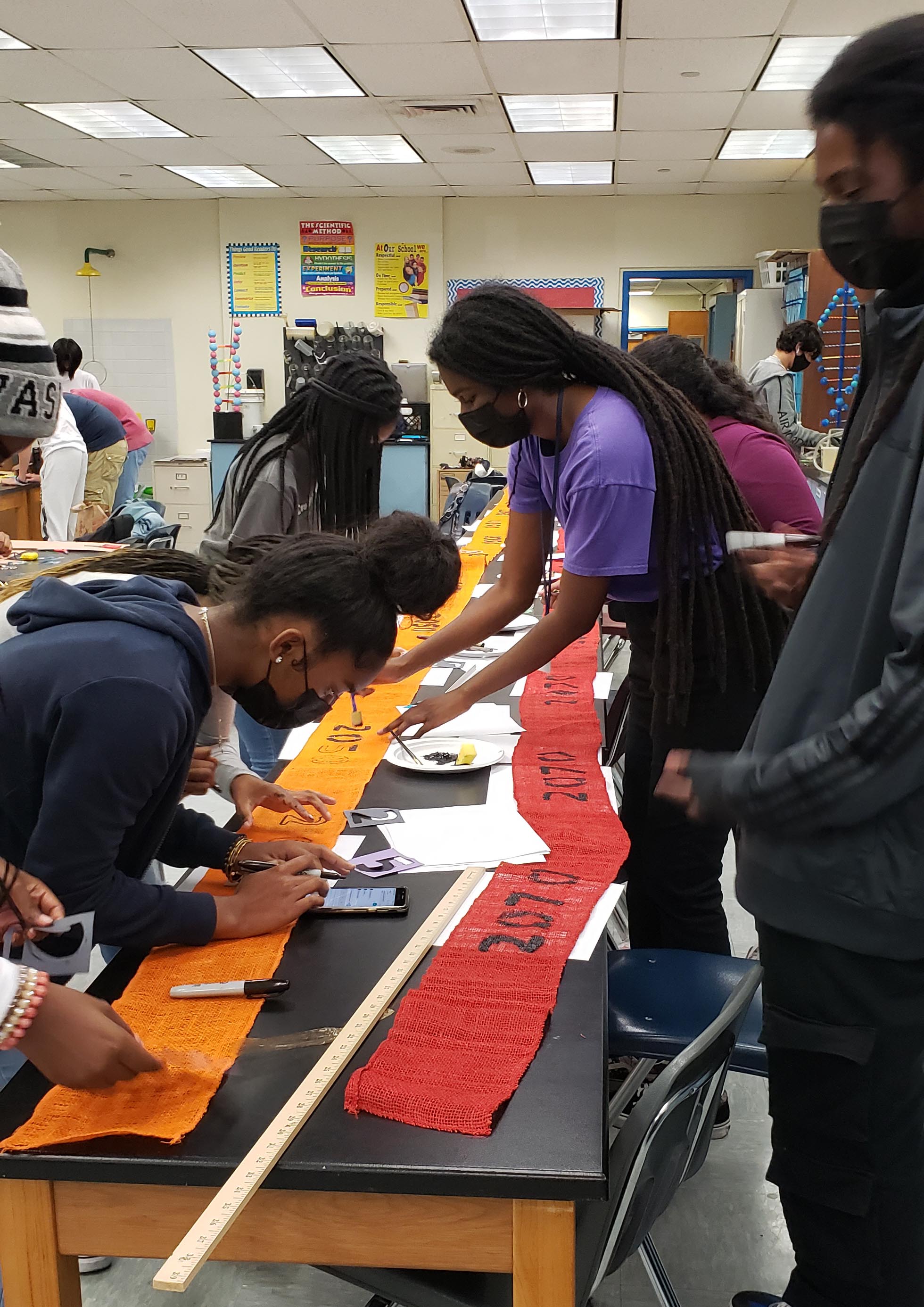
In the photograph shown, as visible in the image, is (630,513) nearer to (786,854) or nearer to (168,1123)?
(786,854)

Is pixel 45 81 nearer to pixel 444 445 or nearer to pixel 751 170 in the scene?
pixel 444 445

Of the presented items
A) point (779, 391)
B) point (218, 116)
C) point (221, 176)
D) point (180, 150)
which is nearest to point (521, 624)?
point (779, 391)

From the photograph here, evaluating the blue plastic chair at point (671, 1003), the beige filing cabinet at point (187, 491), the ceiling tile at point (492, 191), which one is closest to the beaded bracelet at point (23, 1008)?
the blue plastic chair at point (671, 1003)

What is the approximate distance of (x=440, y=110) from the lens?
638 centimetres

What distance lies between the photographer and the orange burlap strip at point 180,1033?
972mm


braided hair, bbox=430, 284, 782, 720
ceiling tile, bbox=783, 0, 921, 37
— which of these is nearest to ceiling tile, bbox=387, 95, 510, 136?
ceiling tile, bbox=783, 0, 921, 37

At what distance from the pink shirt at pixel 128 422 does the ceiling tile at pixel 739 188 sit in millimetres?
4878

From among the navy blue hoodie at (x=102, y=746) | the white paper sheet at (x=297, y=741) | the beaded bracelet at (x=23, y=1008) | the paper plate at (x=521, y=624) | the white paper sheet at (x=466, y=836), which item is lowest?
the white paper sheet at (x=297, y=741)

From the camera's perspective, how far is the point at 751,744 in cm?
110

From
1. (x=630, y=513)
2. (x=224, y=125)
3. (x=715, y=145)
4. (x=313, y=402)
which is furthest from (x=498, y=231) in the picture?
(x=630, y=513)

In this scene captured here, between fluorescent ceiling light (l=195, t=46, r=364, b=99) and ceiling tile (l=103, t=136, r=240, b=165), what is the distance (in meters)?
1.12

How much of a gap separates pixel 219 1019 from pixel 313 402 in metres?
1.60

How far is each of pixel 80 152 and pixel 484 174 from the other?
2.98m

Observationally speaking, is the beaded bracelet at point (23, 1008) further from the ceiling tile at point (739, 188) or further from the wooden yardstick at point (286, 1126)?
the ceiling tile at point (739, 188)
